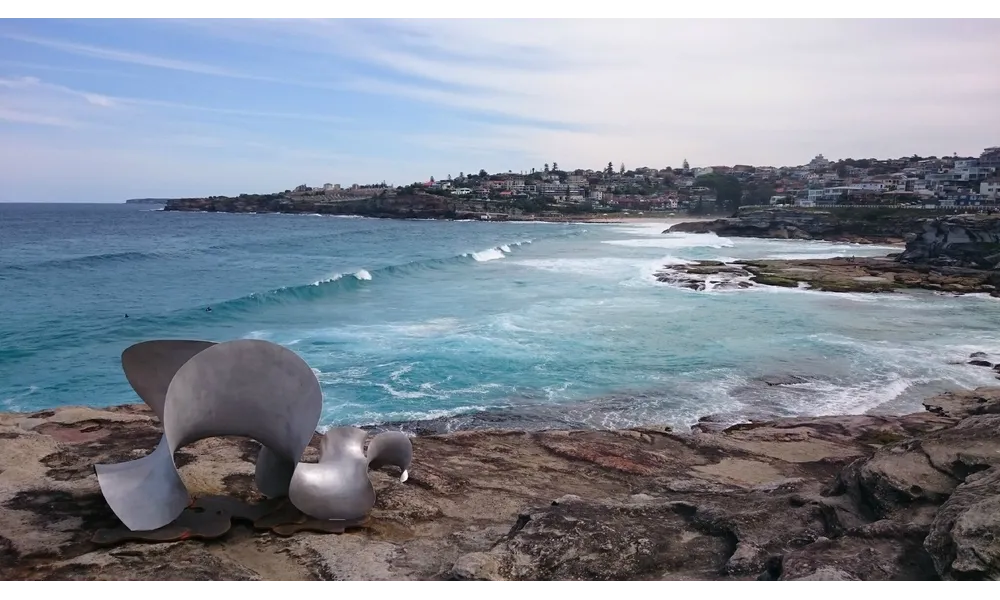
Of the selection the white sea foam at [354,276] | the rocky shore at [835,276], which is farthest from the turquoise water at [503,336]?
the rocky shore at [835,276]

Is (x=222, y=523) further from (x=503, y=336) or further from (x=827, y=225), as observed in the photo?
(x=827, y=225)

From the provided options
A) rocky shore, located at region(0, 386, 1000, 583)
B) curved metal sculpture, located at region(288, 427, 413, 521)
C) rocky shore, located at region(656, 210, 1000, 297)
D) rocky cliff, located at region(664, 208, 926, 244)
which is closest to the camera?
rocky shore, located at region(0, 386, 1000, 583)

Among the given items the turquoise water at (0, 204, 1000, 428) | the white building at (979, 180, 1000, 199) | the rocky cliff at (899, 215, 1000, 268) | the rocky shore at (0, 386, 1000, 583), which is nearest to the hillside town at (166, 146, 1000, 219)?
the white building at (979, 180, 1000, 199)

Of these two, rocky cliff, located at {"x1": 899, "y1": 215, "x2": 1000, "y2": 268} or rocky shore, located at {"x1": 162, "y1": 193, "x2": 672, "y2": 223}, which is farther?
rocky shore, located at {"x1": 162, "y1": 193, "x2": 672, "y2": 223}

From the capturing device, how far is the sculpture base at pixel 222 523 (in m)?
6.66

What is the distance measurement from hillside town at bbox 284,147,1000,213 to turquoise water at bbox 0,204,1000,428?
196ft

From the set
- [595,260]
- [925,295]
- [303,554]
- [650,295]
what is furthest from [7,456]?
[595,260]

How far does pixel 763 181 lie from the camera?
136750mm

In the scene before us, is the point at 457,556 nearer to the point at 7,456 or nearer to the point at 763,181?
the point at 7,456

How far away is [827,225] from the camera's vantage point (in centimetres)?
6366

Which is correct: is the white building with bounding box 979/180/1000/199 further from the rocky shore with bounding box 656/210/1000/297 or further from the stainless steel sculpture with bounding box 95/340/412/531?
the stainless steel sculpture with bounding box 95/340/412/531

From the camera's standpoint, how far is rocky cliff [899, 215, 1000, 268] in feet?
120

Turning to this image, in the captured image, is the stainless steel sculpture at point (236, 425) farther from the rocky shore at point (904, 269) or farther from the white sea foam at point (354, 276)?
the rocky shore at point (904, 269)

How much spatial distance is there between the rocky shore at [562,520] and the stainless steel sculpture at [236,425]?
41 centimetres
